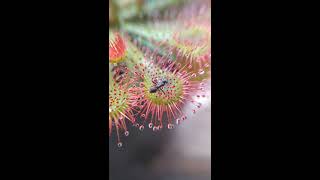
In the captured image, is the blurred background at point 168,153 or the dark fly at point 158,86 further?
the dark fly at point 158,86

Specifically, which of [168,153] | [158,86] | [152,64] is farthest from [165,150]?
[152,64]

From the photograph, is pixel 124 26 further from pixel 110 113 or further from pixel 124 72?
pixel 110 113

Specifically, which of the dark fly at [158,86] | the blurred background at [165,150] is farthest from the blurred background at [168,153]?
the dark fly at [158,86]

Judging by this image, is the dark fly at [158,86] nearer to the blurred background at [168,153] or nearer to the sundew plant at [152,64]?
the sundew plant at [152,64]

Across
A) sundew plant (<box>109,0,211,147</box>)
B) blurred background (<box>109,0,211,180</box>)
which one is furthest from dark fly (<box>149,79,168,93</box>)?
blurred background (<box>109,0,211,180</box>)

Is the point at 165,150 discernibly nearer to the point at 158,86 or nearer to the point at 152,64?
the point at 158,86

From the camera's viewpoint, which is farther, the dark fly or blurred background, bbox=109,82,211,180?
the dark fly

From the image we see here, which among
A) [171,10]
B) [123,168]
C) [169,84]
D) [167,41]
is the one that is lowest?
[123,168]

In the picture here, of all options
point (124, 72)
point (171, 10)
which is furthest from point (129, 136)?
point (171, 10)

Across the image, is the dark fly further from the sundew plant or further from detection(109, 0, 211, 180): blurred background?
detection(109, 0, 211, 180): blurred background
